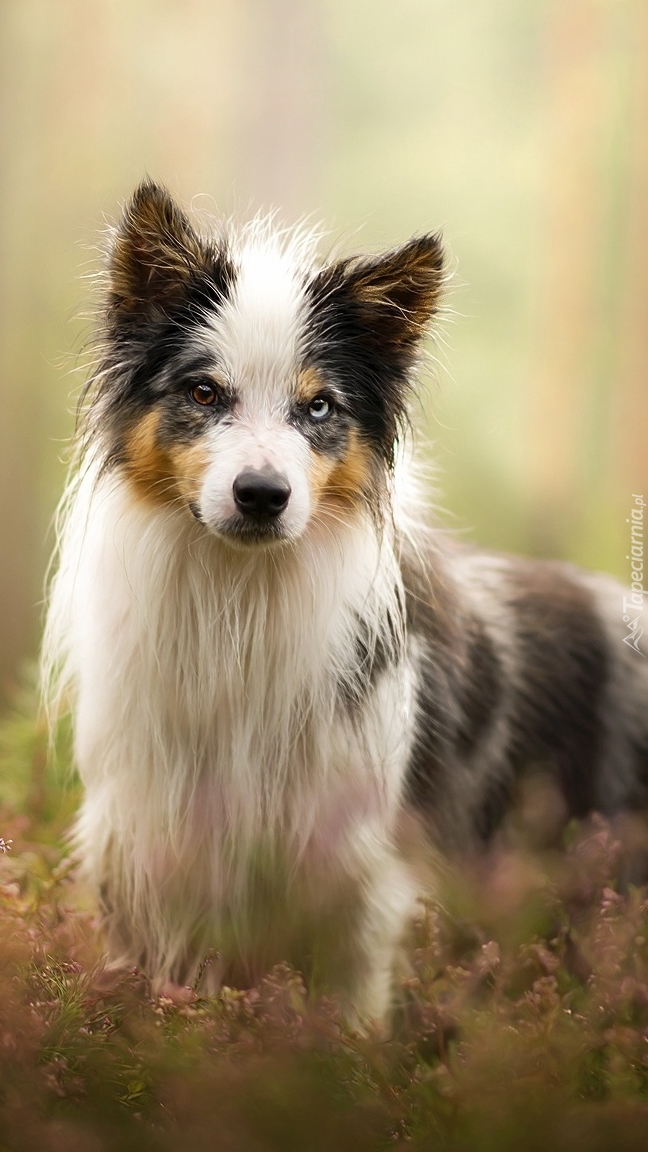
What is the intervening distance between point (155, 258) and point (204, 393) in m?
0.30

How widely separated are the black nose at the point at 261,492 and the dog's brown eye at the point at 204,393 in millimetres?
249

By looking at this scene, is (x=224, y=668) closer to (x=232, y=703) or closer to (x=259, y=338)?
(x=232, y=703)

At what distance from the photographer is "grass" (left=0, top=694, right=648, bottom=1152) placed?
150cm

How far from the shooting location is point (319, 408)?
90.9 inches

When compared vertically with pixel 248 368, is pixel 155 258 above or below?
above

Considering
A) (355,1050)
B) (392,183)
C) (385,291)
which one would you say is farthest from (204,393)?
(392,183)

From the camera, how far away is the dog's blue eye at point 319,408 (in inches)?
90.2

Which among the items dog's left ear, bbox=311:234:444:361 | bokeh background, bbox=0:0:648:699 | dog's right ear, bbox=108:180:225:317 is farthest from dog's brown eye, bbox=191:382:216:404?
bokeh background, bbox=0:0:648:699

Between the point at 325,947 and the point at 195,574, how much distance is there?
36.9 inches

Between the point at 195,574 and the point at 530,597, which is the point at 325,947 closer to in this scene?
the point at 195,574

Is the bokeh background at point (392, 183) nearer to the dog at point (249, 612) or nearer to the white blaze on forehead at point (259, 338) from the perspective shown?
the dog at point (249, 612)

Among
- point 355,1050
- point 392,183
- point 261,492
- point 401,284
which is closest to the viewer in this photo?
point 355,1050

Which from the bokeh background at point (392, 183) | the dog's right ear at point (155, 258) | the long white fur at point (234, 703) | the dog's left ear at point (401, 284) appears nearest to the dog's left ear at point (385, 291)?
the dog's left ear at point (401, 284)

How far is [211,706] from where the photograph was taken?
94.0 inches
